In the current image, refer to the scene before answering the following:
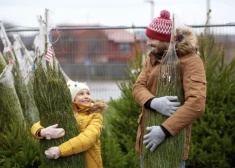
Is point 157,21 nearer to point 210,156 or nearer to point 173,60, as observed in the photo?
point 173,60

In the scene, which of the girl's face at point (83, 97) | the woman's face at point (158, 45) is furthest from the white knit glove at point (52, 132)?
the woman's face at point (158, 45)

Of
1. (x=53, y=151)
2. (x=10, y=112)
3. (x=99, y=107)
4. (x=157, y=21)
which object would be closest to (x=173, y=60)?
(x=157, y=21)

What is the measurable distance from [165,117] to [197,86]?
30 centimetres

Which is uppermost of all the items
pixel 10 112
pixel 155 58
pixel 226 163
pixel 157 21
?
pixel 157 21

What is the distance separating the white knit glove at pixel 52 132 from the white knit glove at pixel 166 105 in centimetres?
72

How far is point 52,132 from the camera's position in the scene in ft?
12.3

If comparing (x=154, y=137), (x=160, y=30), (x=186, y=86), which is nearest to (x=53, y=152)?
(x=154, y=137)

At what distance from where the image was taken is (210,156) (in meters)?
5.86

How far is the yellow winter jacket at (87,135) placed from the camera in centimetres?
378

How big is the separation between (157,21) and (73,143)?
1063 millimetres

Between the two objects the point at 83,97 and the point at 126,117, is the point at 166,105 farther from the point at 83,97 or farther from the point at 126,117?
the point at 126,117

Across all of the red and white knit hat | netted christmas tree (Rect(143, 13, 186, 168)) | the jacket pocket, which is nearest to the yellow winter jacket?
netted christmas tree (Rect(143, 13, 186, 168))

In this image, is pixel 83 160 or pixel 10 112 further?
pixel 10 112

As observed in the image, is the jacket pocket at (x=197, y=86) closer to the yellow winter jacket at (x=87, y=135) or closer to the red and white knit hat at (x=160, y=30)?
the red and white knit hat at (x=160, y=30)
